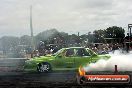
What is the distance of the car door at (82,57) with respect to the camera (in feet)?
58.2

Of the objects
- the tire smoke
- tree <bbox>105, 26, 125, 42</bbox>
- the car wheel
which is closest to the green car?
the car wheel

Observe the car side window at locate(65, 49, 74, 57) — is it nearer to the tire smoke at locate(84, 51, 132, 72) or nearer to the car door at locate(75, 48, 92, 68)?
the car door at locate(75, 48, 92, 68)

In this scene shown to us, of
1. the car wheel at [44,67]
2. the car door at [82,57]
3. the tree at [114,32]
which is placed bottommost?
the car wheel at [44,67]

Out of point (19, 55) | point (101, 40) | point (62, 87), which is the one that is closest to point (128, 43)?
point (19, 55)

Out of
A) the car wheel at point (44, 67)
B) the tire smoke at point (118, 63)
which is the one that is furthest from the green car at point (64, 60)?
the tire smoke at point (118, 63)

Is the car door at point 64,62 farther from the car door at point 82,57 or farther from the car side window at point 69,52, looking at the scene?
the car door at point 82,57

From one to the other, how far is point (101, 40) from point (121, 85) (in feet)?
199

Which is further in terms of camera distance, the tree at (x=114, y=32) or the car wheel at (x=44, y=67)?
the tree at (x=114, y=32)

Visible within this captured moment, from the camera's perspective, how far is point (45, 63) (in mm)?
17516

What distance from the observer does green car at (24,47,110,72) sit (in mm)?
17516

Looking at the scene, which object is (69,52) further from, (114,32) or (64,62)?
(114,32)

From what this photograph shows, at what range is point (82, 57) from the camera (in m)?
17.9

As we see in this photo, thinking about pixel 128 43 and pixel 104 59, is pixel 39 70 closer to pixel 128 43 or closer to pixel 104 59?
pixel 104 59

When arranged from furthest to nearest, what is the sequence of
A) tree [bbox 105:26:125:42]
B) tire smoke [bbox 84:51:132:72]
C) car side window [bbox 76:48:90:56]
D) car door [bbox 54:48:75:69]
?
1. tree [bbox 105:26:125:42]
2. car side window [bbox 76:48:90:56]
3. car door [bbox 54:48:75:69]
4. tire smoke [bbox 84:51:132:72]
